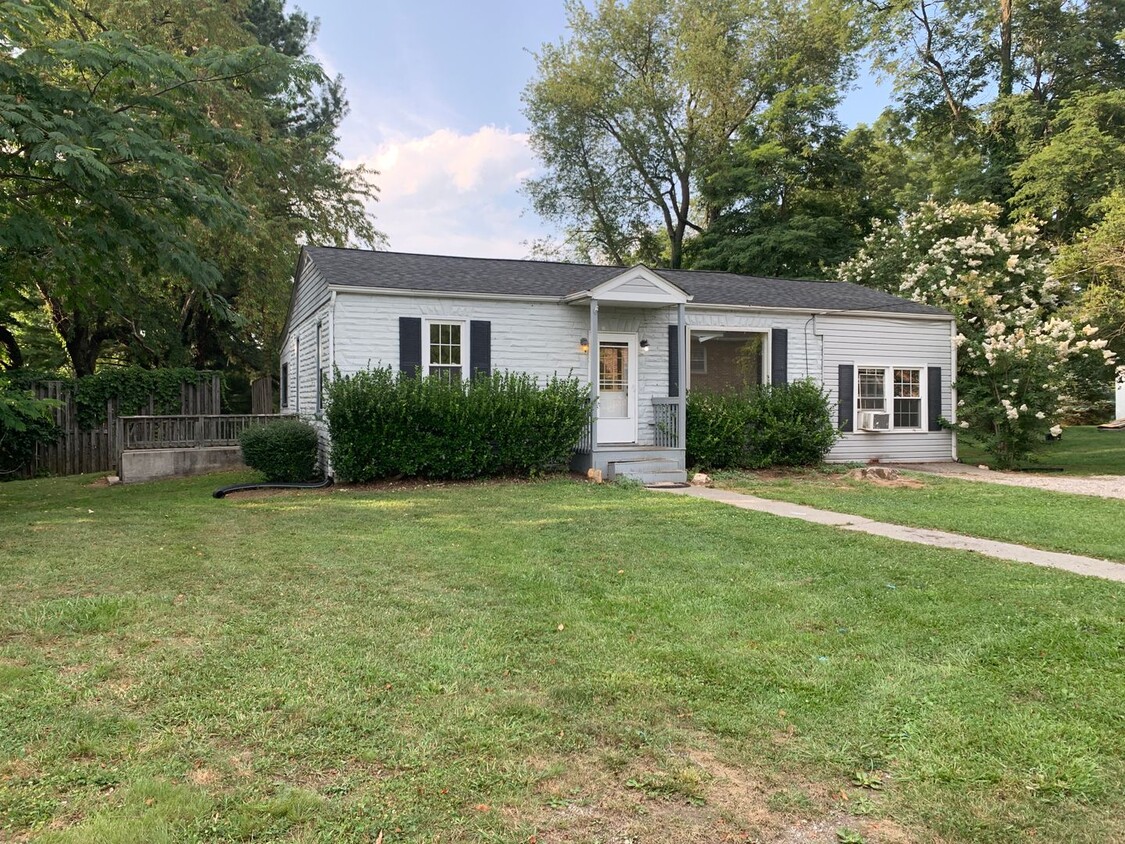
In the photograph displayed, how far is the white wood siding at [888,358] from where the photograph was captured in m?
14.3

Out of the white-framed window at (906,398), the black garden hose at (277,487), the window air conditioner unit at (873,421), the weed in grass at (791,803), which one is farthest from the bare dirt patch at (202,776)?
the white-framed window at (906,398)

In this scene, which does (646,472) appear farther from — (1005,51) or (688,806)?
(1005,51)

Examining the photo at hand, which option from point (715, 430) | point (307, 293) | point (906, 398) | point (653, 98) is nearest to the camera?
point (715, 430)

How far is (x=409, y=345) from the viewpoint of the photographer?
11.5 metres

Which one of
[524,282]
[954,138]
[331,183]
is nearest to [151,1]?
[331,183]

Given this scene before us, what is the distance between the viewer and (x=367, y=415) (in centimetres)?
1051

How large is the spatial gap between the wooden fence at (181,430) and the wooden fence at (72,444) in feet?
2.75

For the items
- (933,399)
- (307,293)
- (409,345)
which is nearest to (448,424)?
(409,345)

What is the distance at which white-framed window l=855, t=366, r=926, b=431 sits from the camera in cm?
1462

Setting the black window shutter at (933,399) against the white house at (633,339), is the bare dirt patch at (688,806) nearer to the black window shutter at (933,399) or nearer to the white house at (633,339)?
the white house at (633,339)

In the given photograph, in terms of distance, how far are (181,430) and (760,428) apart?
1143cm

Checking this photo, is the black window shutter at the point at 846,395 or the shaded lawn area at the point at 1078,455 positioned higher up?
the black window shutter at the point at 846,395

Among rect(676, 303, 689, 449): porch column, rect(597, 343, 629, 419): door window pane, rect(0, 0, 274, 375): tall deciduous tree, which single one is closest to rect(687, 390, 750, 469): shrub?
rect(676, 303, 689, 449): porch column

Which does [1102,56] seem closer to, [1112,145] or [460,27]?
[1112,145]
